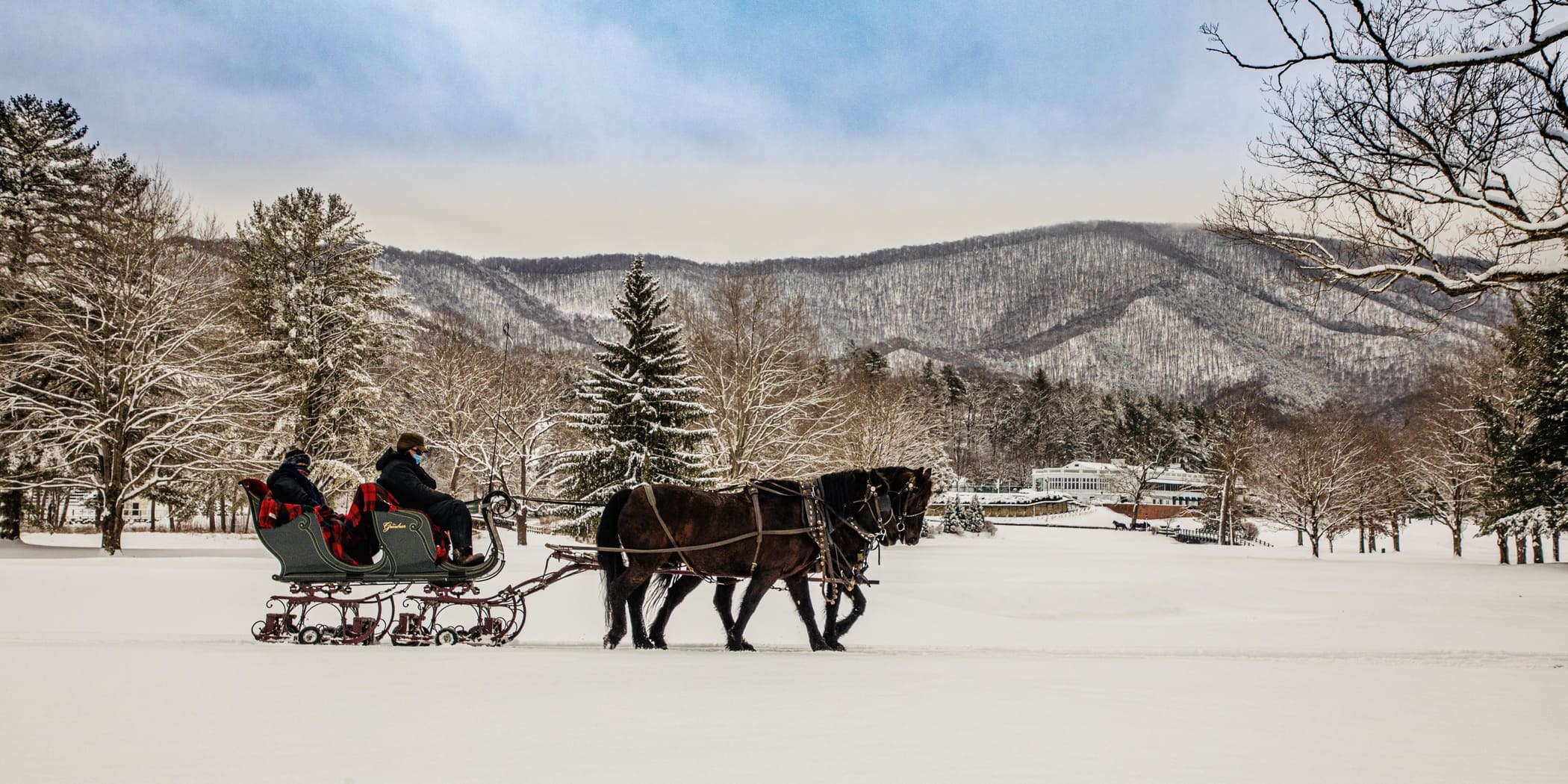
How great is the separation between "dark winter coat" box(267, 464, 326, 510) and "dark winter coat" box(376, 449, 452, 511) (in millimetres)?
581

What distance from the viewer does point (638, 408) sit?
2947 centimetres

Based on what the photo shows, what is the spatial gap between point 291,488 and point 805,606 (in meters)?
4.81

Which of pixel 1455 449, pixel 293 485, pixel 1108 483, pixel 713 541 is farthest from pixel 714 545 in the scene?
pixel 1108 483

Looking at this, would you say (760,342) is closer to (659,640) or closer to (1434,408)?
(659,640)

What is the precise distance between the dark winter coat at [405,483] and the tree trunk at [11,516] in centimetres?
2467

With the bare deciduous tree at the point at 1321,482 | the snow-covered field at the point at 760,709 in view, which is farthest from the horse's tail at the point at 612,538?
the bare deciduous tree at the point at 1321,482

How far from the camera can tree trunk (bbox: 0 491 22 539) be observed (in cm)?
2688

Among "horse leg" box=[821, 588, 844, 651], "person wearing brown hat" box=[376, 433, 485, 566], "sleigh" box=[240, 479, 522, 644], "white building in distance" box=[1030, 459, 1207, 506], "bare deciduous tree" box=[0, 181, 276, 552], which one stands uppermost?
"bare deciduous tree" box=[0, 181, 276, 552]

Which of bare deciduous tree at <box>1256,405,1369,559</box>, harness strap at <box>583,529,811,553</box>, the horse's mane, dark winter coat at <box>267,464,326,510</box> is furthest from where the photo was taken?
bare deciduous tree at <box>1256,405,1369,559</box>

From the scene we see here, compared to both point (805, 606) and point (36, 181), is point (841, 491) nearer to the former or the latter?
point (805, 606)

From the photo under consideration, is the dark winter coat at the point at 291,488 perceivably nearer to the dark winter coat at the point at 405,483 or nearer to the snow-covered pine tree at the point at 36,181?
the dark winter coat at the point at 405,483

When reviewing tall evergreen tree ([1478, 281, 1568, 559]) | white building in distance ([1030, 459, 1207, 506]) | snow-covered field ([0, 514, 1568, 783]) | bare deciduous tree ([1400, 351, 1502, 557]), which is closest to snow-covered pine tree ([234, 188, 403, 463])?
snow-covered field ([0, 514, 1568, 783])

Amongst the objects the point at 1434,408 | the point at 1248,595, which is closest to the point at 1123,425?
the point at 1434,408

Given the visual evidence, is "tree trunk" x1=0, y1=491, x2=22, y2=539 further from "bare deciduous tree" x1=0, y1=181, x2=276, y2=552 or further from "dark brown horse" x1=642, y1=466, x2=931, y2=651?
"dark brown horse" x1=642, y1=466, x2=931, y2=651
